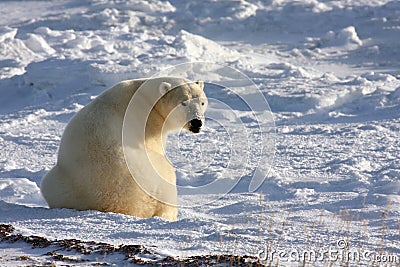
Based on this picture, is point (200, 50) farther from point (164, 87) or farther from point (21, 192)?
point (164, 87)

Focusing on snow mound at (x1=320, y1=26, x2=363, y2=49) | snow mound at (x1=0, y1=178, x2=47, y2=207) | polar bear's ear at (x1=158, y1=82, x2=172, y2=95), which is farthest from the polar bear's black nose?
snow mound at (x1=320, y1=26, x2=363, y2=49)

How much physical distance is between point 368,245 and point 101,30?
38.7 feet

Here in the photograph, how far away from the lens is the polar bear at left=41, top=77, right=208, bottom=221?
5414 mm

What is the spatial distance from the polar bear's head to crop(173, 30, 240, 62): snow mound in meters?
7.14

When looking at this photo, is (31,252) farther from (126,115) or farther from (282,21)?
(282,21)

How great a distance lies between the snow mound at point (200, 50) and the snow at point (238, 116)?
0.03 m

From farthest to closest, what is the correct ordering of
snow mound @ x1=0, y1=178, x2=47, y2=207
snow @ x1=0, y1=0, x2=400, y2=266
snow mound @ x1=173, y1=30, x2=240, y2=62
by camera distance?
snow mound @ x1=173, y1=30, x2=240, y2=62 < snow mound @ x1=0, y1=178, x2=47, y2=207 < snow @ x1=0, y1=0, x2=400, y2=266

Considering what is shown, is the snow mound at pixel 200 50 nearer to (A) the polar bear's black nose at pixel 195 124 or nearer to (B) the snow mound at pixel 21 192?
(B) the snow mound at pixel 21 192

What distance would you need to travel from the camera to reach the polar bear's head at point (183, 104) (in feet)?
18.2

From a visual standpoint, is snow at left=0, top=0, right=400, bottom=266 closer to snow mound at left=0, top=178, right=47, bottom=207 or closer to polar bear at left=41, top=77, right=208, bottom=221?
snow mound at left=0, top=178, right=47, bottom=207

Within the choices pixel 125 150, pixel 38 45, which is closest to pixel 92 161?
pixel 125 150

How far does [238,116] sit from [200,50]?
2.93 meters

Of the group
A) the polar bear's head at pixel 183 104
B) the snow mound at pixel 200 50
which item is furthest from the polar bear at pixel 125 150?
the snow mound at pixel 200 50

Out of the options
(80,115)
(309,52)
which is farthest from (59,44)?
(80,115)
